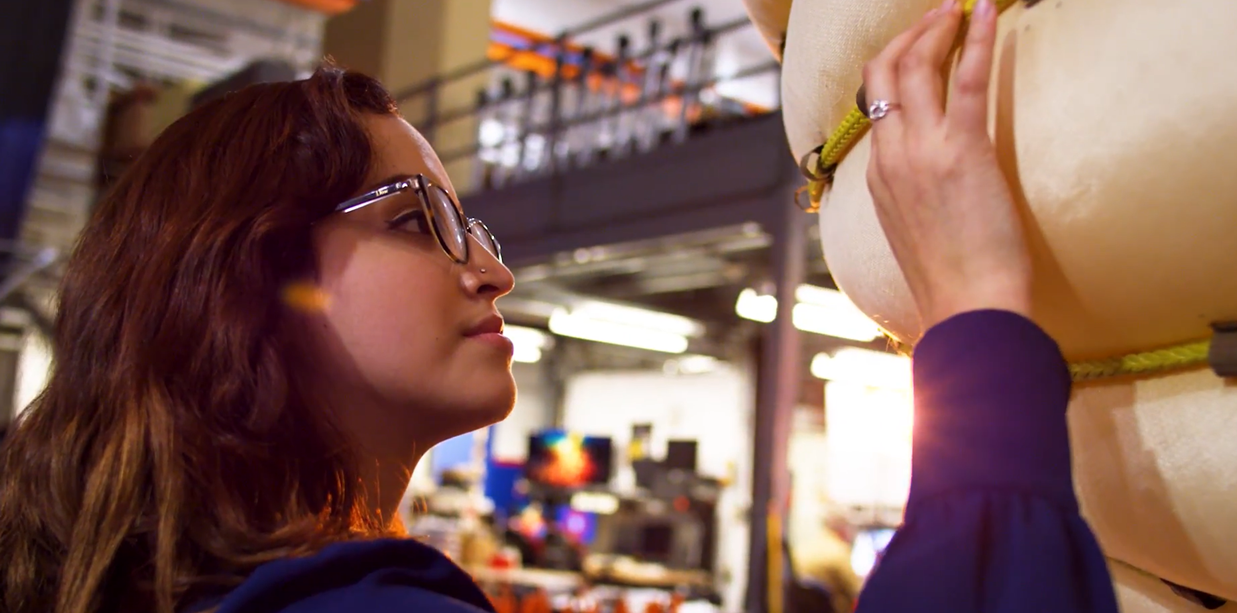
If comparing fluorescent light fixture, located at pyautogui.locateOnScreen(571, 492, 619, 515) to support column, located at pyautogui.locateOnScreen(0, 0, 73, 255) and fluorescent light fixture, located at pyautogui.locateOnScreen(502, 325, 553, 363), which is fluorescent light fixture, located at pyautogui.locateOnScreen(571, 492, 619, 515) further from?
support column, located at pyautogui.locateOnScreen(0, 0, 73, 255)

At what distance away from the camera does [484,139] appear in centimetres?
616

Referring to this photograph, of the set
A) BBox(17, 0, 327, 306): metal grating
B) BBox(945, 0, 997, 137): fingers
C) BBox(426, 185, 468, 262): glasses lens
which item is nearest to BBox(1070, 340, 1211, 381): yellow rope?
BBox(945, 0, 997, 137): fingers

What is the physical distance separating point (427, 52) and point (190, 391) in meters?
5.17

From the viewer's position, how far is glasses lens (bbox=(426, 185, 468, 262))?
0.71 metres

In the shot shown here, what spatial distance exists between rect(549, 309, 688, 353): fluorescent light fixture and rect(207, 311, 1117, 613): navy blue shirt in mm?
6717

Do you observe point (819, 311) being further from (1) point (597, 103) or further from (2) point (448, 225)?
(2) point (448, 225)

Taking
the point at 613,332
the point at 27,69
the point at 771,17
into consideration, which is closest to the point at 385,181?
the point at 771,17

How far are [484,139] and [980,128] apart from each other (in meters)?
5.88

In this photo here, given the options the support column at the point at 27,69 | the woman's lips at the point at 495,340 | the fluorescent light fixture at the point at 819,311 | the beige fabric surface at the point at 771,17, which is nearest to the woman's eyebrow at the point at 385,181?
the woman's lips at the point at 495,340

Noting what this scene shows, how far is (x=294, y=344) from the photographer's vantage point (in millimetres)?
679

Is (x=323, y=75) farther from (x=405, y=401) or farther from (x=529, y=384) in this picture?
(x=529, y=384)

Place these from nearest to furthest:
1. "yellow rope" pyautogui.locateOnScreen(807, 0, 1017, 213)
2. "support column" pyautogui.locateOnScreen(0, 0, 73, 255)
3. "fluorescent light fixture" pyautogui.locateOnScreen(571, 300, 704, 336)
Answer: "yellow rope" pyautogui.locateOnScreen(807, 0, 1017, 213) < "support column" pyautogui.locateOnScreen(0, 0, 73, 255) < "fluorescent light fixture" pyautogui.locateOnScreen(571, 300, 704, 336)

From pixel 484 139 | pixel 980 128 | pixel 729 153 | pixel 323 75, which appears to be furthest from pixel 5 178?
pixel 980 128

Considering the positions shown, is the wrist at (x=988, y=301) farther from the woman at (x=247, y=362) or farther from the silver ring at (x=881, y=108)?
the woman at (x=247, y=362)
